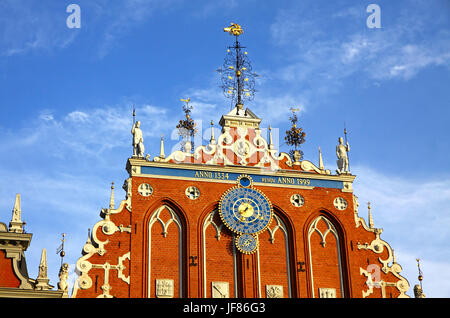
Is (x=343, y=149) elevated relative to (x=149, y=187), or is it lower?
elevated

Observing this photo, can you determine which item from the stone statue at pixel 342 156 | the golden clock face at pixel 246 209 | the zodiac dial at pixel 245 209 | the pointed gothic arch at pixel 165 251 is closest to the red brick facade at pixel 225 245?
the pointed gothic arch at pixel 165 251

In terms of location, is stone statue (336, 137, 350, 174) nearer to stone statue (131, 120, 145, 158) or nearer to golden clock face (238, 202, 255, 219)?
golden clock face (238, 202, 255, 219)

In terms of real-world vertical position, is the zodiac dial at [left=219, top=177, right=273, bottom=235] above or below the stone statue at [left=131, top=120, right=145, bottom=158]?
below

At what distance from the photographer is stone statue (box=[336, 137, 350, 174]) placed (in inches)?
1537

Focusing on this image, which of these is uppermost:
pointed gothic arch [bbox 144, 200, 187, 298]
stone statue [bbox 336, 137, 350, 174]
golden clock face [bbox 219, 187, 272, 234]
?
stone statue [bbox 336, 137, 350, 174]

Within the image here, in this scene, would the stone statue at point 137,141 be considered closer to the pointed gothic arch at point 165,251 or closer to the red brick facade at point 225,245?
the red brick facade at point 225,245

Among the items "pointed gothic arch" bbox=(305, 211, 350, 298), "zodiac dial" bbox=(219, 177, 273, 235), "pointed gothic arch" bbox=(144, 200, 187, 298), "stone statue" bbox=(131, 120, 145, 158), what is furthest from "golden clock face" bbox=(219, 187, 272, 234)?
"stone statue" bbox=(131, 120, 145, 158)

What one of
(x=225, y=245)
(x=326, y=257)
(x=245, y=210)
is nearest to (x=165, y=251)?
(x=225, y=245)

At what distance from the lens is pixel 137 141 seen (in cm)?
3700

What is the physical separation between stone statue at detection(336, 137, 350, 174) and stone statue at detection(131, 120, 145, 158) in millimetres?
8729
